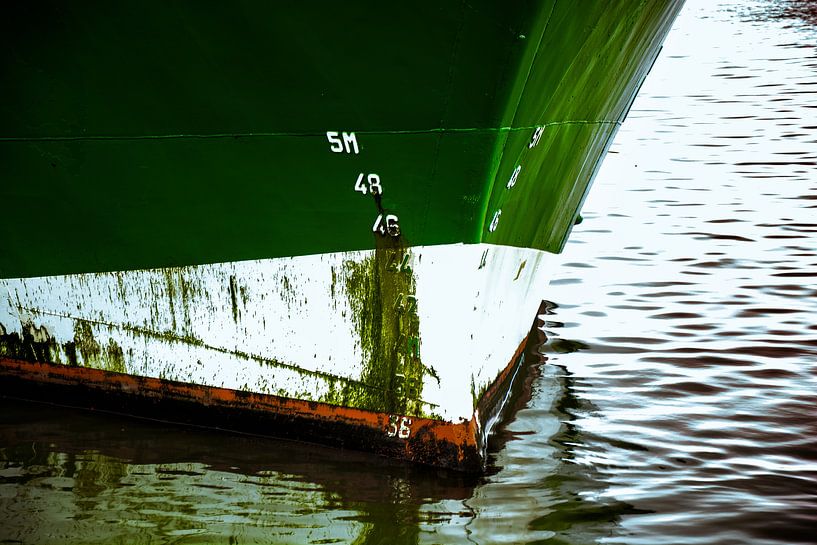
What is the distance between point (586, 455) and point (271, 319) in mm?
1443

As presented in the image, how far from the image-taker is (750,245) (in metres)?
7.49

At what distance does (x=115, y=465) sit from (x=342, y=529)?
3.57 ft

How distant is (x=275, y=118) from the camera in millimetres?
3578

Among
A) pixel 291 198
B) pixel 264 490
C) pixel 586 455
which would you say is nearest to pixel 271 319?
pixel 291 198

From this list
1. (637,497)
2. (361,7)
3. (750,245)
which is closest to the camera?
(361,7)

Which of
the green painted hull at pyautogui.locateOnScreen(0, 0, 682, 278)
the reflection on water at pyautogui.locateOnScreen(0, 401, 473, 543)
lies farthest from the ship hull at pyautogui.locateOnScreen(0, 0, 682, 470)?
the reflection on water at pyautogui.locateOnScreen(0, 401, 473, 543)

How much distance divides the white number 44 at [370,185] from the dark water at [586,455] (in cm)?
112

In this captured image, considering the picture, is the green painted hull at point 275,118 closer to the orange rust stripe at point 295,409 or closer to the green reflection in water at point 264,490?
the orange rust stripe at point 295,409

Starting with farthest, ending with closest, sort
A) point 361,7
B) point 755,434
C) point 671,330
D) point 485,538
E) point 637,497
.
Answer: point 671,330 → point 755,434 → point 637,497 → point 485,538 → point 361,7

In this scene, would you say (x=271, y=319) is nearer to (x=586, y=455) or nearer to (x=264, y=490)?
(x=264, y=490)

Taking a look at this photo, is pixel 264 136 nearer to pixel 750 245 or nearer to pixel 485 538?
pixel 485 538

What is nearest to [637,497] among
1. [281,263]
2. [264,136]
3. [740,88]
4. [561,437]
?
[561,437]

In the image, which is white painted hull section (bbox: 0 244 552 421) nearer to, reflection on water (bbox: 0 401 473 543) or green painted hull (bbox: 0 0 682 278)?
green painted hull (bbox: 0 0 682 278)

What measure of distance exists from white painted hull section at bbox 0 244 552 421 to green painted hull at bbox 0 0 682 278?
85 millimetres
